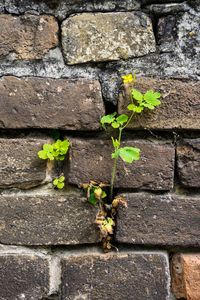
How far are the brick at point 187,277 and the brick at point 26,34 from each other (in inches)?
32.0

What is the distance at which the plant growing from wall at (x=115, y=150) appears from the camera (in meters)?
0.94

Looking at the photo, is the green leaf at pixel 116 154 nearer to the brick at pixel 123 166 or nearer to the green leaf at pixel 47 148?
the brick at pixel 123 166

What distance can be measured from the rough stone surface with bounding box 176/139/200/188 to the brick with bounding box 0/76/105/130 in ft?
0.95

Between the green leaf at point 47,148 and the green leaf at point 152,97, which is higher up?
the green leaf at point 152,97

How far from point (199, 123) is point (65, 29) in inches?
20.5

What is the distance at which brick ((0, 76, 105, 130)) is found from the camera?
981 mm

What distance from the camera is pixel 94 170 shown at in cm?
99

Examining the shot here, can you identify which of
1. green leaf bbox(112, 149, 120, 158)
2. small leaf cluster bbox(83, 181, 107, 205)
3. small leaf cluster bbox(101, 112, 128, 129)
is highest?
small leaf cluster bbox(101, 112, 128, 129)

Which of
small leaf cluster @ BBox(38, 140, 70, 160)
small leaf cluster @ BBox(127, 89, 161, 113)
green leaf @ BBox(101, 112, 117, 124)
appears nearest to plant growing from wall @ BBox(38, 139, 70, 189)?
small leaf cluster @ BBox(38, 140, 70, 160)

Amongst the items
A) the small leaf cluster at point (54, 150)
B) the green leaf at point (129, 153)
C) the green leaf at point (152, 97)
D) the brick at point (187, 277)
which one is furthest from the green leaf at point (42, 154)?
the brick at point (187, 277)

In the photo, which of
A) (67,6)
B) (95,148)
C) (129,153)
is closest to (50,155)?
(95,148)

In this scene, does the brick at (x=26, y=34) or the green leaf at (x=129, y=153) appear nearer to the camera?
the green leaf at (x=129, y=153)

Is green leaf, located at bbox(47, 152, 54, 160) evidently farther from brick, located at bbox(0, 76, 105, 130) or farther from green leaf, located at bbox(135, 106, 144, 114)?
green leaf, located at bbox(135, 106, 144, 114)

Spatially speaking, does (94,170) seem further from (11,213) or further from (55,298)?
(55,298)
